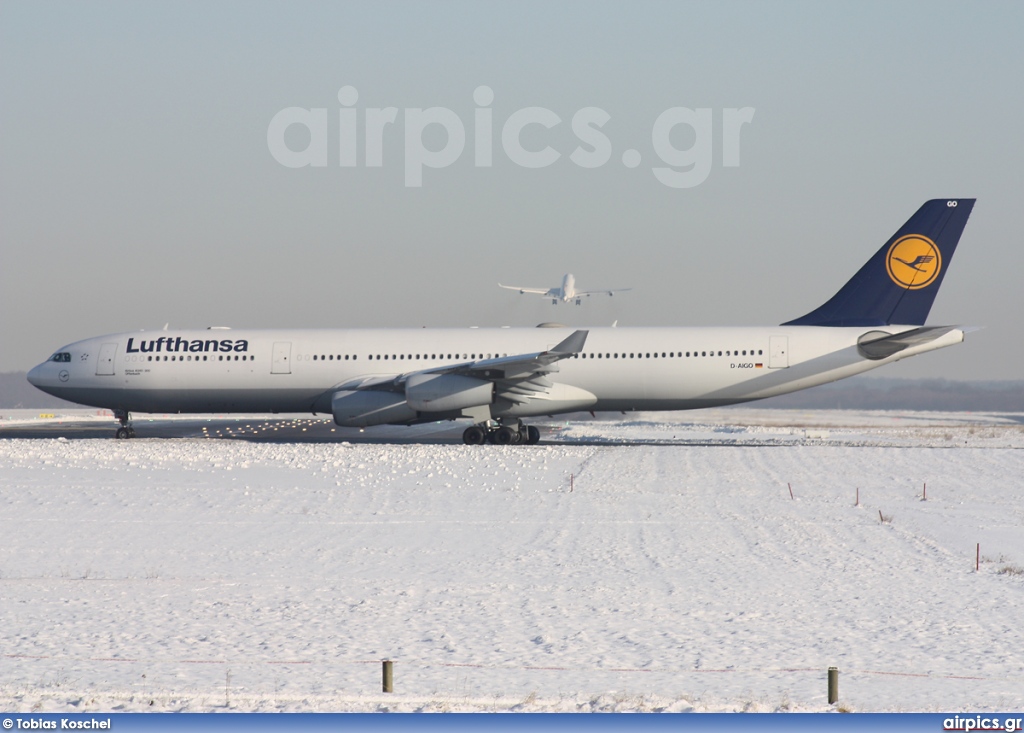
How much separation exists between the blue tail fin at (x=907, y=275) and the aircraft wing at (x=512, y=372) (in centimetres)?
774

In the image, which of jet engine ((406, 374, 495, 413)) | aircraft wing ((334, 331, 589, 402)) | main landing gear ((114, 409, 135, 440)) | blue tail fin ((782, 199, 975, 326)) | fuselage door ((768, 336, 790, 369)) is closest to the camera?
aircraft wing ((334, 331, 589, 402))

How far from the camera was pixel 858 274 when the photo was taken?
3259 cm

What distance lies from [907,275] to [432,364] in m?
15.1

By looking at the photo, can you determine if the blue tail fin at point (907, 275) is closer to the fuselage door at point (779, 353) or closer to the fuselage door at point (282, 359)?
the fuselage door at point (779, 353)

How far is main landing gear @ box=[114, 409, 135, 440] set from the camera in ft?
118

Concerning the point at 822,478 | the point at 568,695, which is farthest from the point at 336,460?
the point at 568,695

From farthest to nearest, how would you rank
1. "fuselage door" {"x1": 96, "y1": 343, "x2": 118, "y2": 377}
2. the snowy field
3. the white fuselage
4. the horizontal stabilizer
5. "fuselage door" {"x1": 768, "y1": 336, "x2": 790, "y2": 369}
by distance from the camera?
"fuselage door" {"x1": 96, "y1": 343, "x2": 118, "y2": 377} < the white fuselage < "fuselage door" {"x1": 768, "y1": 336, "x2": 790, "y2": 369} < the horizontal stabilizer < the snowy field

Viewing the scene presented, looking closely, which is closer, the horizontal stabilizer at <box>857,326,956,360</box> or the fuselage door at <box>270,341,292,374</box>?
the horizontal stabilizer at <box>857,326,956,360</box>

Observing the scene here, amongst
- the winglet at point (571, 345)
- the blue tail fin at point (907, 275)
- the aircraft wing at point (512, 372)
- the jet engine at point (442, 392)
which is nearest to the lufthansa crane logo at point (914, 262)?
the blue tail fin at point (907, 275)

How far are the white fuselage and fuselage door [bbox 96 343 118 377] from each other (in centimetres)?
5

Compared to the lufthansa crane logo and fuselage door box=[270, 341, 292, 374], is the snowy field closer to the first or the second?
fuselage door box=[270, 341, 292, 374]

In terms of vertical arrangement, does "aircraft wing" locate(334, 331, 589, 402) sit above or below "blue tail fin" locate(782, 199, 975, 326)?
below

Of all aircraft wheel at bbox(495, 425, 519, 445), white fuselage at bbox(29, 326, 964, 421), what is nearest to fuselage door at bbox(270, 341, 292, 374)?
white fuselage at bbox(29, 326, 964, 421)

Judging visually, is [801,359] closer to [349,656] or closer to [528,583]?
[528,583]
